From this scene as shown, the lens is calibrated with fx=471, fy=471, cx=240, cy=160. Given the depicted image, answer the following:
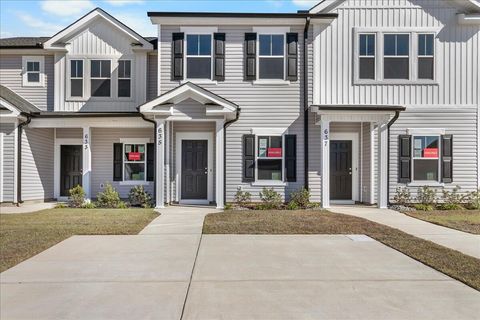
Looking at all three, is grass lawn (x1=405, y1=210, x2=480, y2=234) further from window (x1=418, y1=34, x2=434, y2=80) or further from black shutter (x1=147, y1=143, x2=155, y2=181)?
black shutter (x1=147, y1=143, x2=155, y2=181)

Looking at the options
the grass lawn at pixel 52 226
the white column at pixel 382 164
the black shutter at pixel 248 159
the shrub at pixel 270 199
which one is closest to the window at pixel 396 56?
the white column at pixel 382 164

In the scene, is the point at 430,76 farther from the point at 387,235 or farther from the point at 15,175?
the point at 15,175

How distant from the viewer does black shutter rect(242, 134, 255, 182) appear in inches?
625

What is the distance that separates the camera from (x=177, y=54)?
16.0 m

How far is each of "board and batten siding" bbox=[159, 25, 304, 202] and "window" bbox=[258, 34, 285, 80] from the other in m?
0.45

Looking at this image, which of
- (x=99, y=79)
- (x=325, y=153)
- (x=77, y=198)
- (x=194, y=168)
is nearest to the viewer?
(x=325, y=153)

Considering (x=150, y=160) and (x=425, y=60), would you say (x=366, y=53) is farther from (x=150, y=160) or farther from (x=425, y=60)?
(x=150, y=160)

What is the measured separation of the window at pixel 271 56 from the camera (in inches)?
630

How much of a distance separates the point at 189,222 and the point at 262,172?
4.78 m

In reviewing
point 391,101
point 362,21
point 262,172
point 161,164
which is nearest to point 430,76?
point 391,101

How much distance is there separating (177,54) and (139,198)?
5.03 meters

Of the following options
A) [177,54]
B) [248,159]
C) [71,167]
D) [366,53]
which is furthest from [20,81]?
[366,53]

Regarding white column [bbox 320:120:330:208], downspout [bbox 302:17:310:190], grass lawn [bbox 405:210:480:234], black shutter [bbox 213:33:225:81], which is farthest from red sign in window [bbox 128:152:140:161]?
grass lawn [bbox 405:210:480:234]

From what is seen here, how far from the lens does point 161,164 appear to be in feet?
49.7
